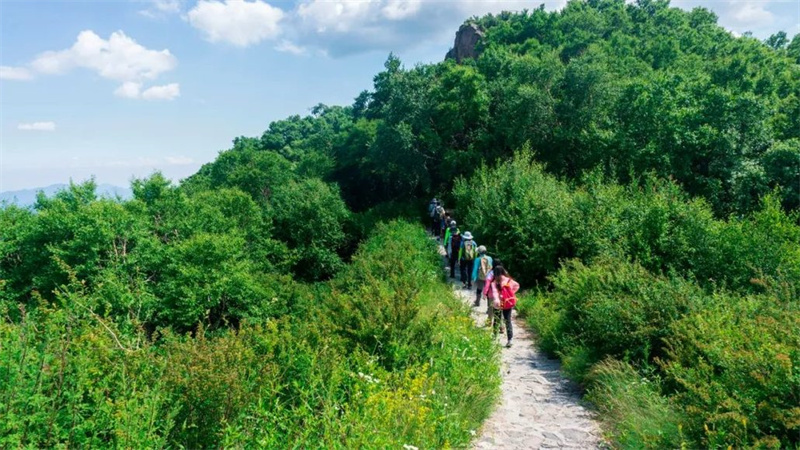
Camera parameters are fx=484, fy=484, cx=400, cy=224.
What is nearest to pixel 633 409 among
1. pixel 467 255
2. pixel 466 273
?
pixel 467 255

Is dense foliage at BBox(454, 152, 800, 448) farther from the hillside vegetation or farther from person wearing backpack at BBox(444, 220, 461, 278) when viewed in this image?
person wearing backpack at BBox(444, 220, 461, 278)

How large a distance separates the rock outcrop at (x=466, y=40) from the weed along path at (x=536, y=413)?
184 feet

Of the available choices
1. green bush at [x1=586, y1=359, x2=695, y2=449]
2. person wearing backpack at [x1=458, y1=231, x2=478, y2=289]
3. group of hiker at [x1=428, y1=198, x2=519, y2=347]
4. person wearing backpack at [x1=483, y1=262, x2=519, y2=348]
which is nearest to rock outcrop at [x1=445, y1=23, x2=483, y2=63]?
group of hiker at [x1=428, y1=198, x2=519, y2=347]

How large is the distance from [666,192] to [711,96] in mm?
9378

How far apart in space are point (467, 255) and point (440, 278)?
1254 mm

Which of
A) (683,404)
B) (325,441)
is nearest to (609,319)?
(683,404)

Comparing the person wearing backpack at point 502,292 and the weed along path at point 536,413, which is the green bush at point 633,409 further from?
the person wearing backpack at point 502,292

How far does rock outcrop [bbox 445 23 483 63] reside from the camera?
61256 mm

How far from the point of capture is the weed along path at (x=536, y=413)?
18.5ft

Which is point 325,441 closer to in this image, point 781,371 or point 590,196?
point 781,371

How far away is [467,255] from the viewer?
45.0 ft

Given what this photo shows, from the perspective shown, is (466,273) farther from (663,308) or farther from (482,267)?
(663,308)

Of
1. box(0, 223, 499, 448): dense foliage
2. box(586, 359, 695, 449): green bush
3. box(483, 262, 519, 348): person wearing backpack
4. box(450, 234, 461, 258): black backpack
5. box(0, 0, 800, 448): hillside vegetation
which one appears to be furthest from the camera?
box(450, 234, 461, 258): black backpack

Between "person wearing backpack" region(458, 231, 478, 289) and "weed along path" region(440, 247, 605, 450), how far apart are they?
4.85m
